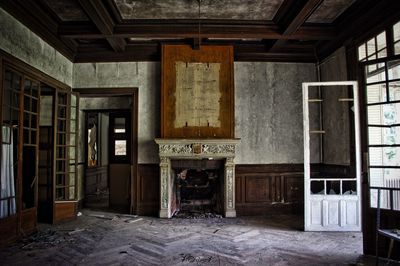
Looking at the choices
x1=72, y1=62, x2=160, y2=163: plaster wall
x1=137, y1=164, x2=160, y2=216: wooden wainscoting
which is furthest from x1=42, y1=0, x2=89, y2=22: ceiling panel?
x1=137, y1=164, x2=160, y2=216: wooden wainscoting

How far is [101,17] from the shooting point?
4.70 metres

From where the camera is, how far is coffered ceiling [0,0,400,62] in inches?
181

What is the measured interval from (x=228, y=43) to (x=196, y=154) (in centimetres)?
242

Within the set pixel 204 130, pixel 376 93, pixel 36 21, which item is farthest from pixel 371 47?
pixel 36 21

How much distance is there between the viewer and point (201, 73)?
6117 millimetres

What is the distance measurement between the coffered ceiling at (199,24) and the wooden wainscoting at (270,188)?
2388 millimetres

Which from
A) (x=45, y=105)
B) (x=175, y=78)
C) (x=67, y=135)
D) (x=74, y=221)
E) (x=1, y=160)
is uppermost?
(x=175, y=78)

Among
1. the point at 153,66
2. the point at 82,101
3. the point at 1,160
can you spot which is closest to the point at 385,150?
the point at 153,66

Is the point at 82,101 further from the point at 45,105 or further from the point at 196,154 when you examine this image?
the point at 196,154

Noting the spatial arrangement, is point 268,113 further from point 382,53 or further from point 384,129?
point 384,129

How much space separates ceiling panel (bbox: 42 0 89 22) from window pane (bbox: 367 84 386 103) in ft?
14.3

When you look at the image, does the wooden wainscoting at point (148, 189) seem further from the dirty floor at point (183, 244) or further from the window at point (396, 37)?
the window at point (396, 37)

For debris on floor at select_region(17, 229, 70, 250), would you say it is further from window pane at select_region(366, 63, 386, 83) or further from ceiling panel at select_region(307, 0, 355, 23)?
ceiling panel at select_region(307, 0, 355, 23)

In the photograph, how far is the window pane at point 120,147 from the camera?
7.79m
